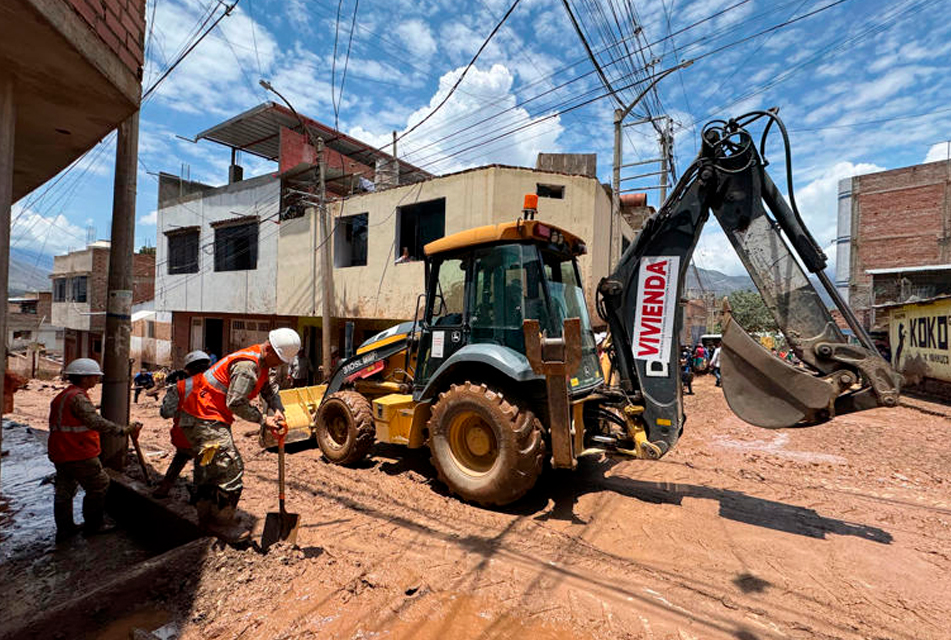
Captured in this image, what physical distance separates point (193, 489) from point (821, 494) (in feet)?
19.2

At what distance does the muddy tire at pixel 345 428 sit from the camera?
205 inches

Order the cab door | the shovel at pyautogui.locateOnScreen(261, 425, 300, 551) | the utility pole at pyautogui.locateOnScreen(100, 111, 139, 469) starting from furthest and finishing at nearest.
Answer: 1. the cab door
2. the utility pole at pyautogui.locateOnScreen(100, 111, 139, 469)
3. the shovel at pyautogui.locateOnScreen(261, 425, 300, 551)

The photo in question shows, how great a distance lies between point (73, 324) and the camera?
20.8 meters

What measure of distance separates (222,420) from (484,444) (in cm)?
221

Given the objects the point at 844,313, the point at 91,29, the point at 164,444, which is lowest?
the point at 164,444

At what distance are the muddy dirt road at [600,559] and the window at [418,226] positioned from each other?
600 cm

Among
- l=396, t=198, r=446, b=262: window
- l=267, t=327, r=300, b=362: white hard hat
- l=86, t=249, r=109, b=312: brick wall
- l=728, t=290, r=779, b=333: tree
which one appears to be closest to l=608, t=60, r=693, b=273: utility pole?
l=396, t=198, r=446, b=262: window

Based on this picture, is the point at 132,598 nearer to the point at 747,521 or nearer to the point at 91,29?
the point at 91,29

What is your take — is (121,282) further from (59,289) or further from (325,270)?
(59,289)

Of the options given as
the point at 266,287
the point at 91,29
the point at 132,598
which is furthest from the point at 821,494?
the point at 266,287

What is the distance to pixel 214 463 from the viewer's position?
3.34 metres

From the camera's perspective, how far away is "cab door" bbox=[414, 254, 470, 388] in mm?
4701

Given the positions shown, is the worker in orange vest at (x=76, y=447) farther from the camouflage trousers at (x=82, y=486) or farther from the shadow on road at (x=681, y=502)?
the shadow on road at (x=681, y=502)

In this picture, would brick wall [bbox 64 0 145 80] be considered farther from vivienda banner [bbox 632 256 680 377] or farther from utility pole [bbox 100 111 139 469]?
vivienda banner [bbox 632 256 680 377]
